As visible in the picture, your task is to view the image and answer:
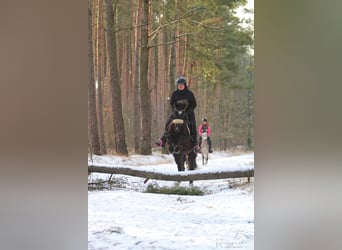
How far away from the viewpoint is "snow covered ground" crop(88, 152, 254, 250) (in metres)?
2.73

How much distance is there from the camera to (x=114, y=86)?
2.83m

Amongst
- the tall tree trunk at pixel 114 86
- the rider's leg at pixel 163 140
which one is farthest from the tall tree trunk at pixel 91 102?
the rider's leg at pixel 163 140

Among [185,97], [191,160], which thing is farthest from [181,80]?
[191,160]

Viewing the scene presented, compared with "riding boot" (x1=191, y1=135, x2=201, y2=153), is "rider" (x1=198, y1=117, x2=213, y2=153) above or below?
above

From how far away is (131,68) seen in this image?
2877 millimetres

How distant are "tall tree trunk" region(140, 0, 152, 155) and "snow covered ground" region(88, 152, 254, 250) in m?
0.12

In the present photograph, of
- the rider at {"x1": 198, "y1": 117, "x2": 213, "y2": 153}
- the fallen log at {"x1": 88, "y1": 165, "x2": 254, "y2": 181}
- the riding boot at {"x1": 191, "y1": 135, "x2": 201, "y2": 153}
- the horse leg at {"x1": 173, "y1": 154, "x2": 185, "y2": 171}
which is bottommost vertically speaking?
the fallen log at {"x1": 88, "y1": 165, "x2": 254, "y2": 181}

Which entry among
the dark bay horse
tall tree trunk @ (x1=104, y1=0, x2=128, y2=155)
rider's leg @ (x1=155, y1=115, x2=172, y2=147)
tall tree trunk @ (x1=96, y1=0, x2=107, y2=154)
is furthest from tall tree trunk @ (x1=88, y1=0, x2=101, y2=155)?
the dark bay horse

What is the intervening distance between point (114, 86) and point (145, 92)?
0.85 feet

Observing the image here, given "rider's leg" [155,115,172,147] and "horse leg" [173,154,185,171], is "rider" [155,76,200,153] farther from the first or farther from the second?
"horse leg" [173,154,185,171]

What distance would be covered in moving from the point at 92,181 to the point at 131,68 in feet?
3.26
